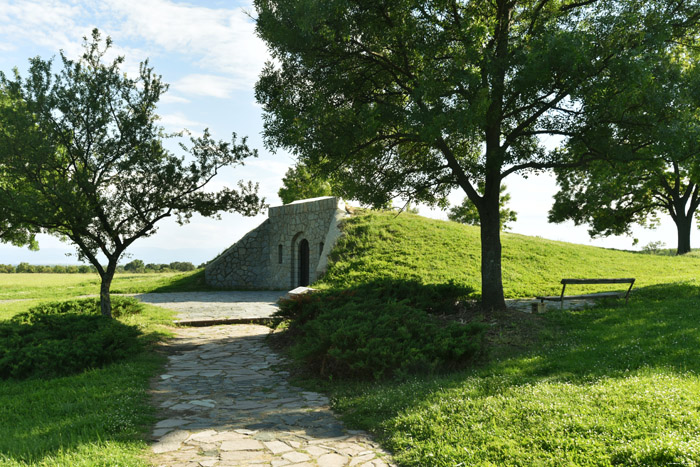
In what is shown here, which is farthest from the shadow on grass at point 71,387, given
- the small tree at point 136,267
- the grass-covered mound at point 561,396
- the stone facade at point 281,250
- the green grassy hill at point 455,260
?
the small tree at point 136,267


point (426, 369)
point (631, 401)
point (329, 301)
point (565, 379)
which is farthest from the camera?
point (329, 301)

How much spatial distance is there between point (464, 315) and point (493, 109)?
16.3ft

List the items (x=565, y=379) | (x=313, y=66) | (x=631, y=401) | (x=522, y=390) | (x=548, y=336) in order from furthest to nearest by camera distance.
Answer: (x=313, y=66) → (x=548, y=336) → (x=565, y=379) → (x=522, y=390) → (x=631, y=401)

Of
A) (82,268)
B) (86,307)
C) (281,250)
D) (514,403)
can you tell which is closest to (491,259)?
(514,403)

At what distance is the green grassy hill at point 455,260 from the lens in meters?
17.0

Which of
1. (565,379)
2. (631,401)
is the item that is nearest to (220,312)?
(565,379)

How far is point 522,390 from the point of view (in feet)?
20.1

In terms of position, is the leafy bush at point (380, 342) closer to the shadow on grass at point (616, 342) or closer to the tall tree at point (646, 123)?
the shadow on grass at point (616, 342)

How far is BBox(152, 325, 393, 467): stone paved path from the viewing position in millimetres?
4727

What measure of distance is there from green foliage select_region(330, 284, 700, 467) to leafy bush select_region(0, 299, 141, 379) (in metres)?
4.68

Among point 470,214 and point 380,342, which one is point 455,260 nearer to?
point 380,342

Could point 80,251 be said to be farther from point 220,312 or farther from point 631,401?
point 631,401

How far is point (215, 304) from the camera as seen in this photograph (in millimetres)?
17875

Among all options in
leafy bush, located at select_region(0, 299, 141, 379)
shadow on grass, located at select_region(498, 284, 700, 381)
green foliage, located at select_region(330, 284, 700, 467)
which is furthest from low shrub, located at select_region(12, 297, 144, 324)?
shadow on grass, located at select_region(498, 284, 700, 381)
